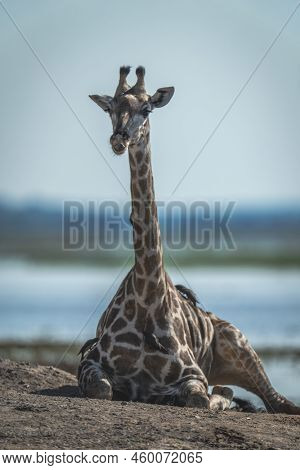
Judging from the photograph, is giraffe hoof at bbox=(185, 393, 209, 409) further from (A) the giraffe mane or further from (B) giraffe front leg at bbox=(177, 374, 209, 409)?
(A) the giraffe mane

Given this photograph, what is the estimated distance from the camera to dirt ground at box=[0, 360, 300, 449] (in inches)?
383

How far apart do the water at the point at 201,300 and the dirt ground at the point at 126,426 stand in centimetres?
426

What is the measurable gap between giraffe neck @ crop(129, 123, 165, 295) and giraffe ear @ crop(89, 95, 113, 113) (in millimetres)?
441

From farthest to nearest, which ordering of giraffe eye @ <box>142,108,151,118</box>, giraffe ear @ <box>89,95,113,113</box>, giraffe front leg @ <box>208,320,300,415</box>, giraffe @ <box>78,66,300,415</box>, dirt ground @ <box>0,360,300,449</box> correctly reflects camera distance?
giraffe front leg @ <box>208,320,300,415</box> → giraffe ear @ <box>89,95,113,113</box> → giraffe eye @ <box>142,108,151,118</box> → giraffe @ <box>78,66,300,415</box> → dirt ground @ <box>0,360,300,449</box>

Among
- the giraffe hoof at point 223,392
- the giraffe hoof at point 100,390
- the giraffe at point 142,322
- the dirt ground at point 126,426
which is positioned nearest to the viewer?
the dirt ground at point 126,426

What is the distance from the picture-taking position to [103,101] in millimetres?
12555

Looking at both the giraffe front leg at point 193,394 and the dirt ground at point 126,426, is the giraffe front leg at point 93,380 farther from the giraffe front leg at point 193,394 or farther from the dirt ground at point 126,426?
the giraffe front leg at point 193,394

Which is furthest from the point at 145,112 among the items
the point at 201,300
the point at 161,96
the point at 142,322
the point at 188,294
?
the point at 201,300

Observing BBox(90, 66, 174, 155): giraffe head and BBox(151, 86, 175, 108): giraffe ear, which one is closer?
BBox(90, 66, 174, 155): giraffe head

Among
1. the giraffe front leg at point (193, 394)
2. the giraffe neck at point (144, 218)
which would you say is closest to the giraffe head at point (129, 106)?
the giraffe neck at point (144, 218)

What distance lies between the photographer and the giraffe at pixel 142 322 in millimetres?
11867

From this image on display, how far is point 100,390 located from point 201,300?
13.7 meters

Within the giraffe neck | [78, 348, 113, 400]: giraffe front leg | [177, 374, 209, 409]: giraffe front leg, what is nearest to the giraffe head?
the giraffe neck
